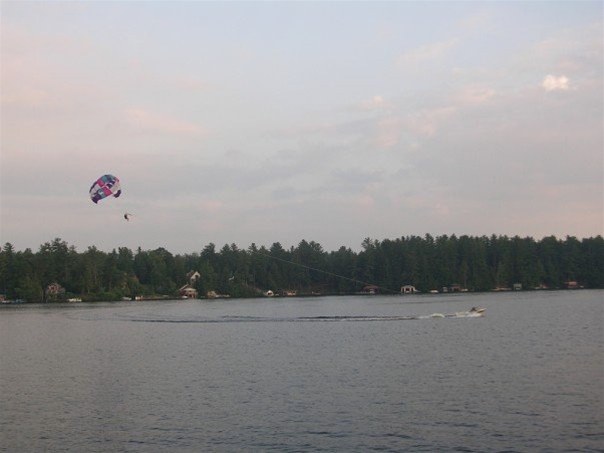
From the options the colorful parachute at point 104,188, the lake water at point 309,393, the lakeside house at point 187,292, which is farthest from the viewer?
the lakeside house at point 187,292

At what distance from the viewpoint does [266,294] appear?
194875 mm

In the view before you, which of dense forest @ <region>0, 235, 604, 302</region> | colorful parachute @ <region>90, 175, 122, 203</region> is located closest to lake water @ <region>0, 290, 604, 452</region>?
colorful parachute @ <region>90, 175, 122, 203</region>

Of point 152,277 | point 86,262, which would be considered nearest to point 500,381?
point 86,262

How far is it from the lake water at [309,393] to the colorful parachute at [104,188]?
10.9m

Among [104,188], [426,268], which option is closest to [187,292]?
[426,268]

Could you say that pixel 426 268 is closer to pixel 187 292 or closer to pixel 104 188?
pixel 187 292

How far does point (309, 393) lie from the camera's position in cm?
3000

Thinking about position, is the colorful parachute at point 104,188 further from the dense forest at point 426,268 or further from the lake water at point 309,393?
the dense forest at point 426,268

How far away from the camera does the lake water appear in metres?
22.6

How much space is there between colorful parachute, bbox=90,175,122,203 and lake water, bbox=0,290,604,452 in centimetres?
1092

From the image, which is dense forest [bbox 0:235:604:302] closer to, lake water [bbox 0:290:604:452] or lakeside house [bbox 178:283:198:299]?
lakeside house [bbox 178:283:198:299]

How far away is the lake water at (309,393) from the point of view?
22.6m

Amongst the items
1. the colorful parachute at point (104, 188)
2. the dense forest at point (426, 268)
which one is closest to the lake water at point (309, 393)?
the colorful parachute at point (104, 188)

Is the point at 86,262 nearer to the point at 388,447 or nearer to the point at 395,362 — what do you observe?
the point at 395,362
